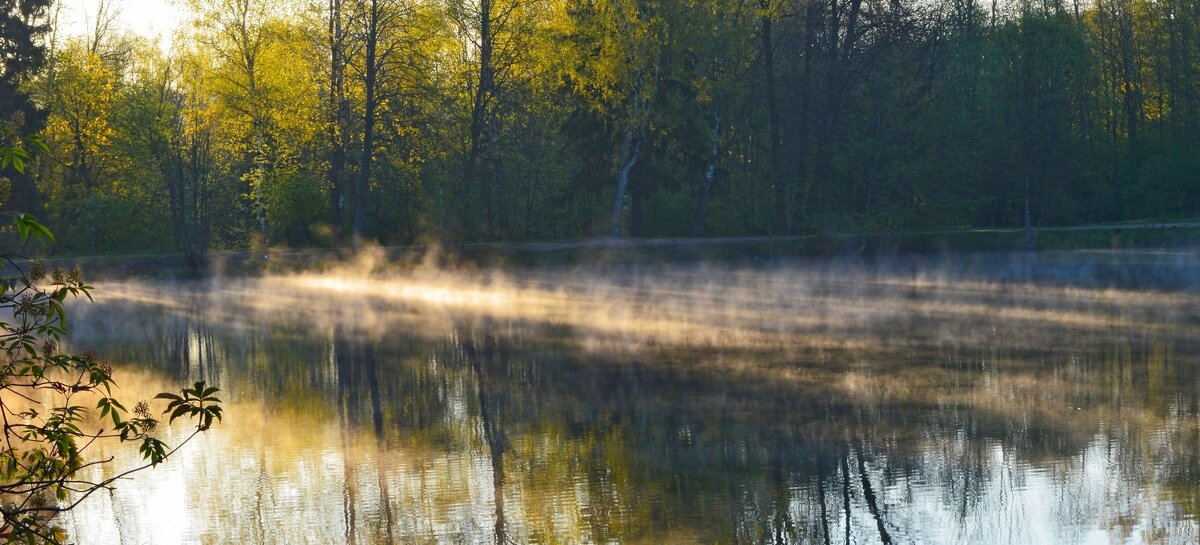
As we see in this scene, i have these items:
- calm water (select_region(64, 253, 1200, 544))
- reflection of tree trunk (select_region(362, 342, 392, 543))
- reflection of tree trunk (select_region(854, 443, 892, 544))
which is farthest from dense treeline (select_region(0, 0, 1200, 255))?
reflection of tree trunk (select_region(854, 443, 892, 544))

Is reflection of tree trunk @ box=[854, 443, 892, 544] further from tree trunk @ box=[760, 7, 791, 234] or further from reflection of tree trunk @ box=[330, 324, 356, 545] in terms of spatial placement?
tree trunk @ box=[760, 7, 791, 234]

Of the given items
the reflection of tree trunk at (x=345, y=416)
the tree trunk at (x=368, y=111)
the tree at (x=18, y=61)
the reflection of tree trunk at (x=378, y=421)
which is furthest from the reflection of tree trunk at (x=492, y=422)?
the tree at (x=18, y=61)

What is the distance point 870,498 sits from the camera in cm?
1128

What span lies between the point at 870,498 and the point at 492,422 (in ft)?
18.5

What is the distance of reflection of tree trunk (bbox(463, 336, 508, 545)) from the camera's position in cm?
1127

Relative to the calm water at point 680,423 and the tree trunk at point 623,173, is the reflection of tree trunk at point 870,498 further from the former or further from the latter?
the tree trunk at point 623,173

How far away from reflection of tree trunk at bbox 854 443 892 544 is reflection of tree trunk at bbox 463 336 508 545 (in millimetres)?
2910

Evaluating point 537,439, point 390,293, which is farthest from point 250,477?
point 390,293

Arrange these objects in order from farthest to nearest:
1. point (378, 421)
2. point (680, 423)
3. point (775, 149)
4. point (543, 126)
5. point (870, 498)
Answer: point (543, 126) < point (775, 149) < point (378, 421) < point (680, 423) < point (870, 498)

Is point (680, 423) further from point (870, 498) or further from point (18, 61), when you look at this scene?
point (18, 61)

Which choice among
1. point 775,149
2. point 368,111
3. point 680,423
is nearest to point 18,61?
point 368,111

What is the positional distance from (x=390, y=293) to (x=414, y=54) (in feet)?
37.2

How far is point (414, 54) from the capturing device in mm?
44531

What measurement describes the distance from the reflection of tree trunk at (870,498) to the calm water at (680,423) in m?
0.03
